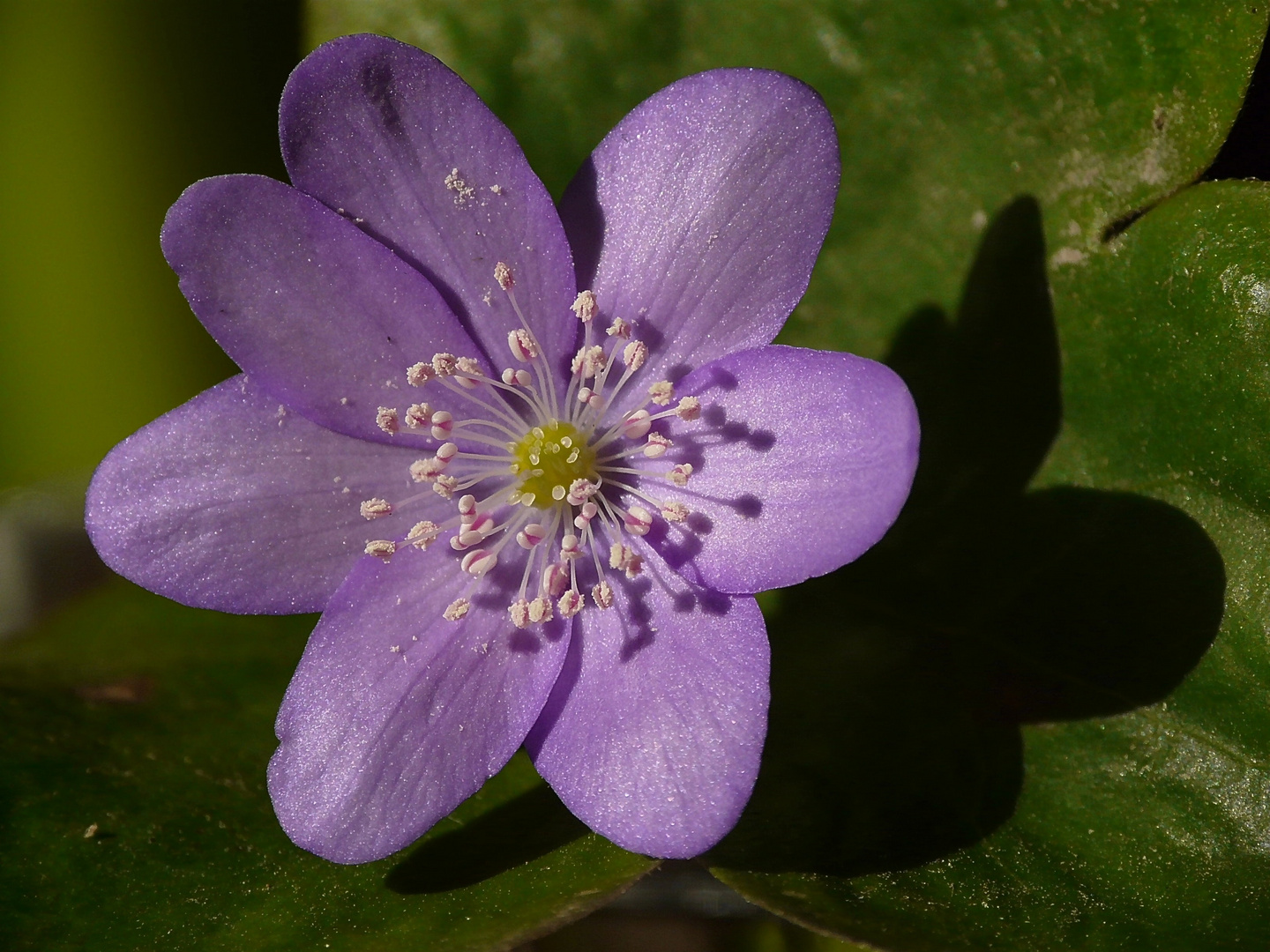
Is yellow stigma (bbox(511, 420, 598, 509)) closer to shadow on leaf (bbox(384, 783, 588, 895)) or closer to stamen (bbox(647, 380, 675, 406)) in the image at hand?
stamen (bbox(647, 380, 675, 406))

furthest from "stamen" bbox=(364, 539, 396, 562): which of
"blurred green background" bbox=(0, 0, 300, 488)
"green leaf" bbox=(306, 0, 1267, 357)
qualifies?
"blurred green background" bbox=(0, 0, 300, 488)

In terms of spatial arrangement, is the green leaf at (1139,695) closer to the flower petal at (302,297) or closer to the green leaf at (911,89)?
the green leaf at (911,89)

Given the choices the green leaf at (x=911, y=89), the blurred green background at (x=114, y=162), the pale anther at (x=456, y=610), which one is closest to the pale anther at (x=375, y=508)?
the pale anther at (x=456, y=610)

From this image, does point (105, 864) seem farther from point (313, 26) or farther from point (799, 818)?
point (313, 26)

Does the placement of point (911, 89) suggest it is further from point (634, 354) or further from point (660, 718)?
point (660, 718)

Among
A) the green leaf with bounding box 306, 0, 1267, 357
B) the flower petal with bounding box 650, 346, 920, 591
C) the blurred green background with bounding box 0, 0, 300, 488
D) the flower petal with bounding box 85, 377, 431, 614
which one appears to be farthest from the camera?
the blurred green background with bounding box 0, 0, 300, 488

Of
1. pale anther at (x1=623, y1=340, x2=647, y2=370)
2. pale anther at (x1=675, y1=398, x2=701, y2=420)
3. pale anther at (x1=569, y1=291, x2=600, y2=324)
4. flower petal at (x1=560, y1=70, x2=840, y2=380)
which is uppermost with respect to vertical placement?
flower petal at (x1=560, y1=70, x2=840, y2=380)

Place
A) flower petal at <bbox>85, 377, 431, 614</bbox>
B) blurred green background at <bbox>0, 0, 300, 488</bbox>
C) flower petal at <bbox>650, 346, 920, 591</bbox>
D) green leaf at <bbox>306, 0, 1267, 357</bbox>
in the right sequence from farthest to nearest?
blurred green background at <bbox>0, 0, 300, 488</bbox> → green leaf at <bbox>306, 0, 1267, 357</bbox> → flower petal at <bbox>85, 377, 431, 614</bbox> → flower petal at <bbox>650, 346, 920, 591</bbox>

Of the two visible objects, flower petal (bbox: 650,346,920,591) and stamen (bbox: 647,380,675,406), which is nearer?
flower petal (bbox: 650,346,920,591)
